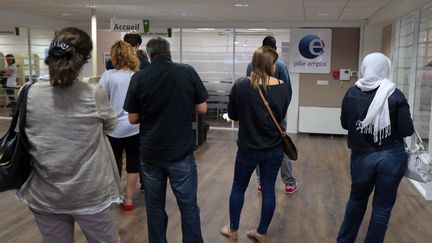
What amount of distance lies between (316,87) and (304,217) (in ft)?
17.4

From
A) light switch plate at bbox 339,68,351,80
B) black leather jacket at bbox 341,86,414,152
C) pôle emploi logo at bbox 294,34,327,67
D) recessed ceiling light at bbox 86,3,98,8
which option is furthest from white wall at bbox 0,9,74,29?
black leather jacket at bbox 341,86,414,152

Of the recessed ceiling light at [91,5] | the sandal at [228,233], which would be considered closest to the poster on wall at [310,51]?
the recessed ceiling light at [91,5]

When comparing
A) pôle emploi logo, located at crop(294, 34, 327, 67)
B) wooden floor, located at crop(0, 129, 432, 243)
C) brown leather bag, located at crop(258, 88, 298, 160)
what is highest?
pôle emploi logo, located at crop(294, 34, 327, 67)

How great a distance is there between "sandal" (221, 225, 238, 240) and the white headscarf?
50.4 inches

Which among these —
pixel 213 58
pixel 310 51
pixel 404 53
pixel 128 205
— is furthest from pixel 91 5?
pixel 404 53

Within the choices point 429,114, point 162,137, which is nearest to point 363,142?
point 162,137

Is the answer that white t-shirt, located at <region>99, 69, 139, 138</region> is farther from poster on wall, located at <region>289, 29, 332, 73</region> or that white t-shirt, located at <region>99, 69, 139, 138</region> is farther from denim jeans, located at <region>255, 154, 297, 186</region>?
poster on wall, located at <region>289, 29, 332, 73</region>

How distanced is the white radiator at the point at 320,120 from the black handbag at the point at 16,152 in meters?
7.59

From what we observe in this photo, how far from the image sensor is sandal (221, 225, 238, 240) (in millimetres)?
3550

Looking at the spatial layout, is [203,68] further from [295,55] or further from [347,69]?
[347,69]

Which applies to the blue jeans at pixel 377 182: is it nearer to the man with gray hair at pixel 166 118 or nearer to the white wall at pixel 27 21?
the man with gray hair at pixel 166 118

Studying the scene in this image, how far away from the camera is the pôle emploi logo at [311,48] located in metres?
8.90

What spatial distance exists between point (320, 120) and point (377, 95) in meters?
6.19

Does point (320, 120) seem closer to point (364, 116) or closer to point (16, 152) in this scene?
point (364, 116)
